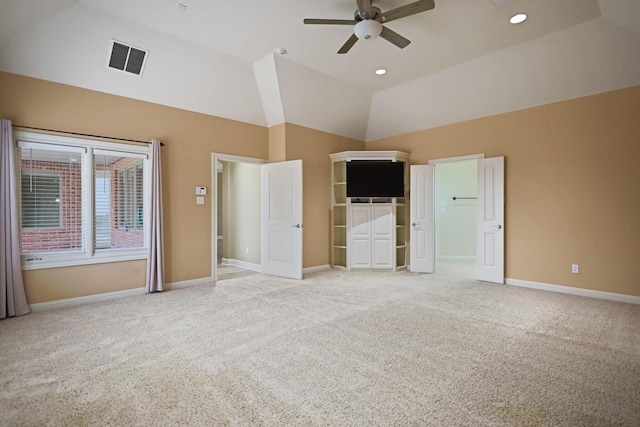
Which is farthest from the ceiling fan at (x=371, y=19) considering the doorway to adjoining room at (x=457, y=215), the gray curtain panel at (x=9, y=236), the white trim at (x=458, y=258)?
the white trim at (x=458, y=258)

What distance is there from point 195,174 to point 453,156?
4515 millimetres

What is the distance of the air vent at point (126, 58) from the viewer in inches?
150

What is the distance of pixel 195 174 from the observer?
4973mm

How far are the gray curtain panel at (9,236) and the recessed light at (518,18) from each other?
5759 mm

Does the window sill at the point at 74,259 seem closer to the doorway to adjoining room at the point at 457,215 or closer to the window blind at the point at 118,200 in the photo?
the window blind at the point at 118,200

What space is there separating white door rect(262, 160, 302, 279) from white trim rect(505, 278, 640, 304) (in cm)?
356

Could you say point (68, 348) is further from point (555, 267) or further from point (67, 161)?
point (555, 267)

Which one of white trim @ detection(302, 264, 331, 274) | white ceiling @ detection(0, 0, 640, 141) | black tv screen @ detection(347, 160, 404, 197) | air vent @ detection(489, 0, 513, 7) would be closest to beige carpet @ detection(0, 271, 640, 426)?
white trim @ detection(302, 264, 331, 274)

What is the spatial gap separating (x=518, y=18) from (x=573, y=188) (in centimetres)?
251

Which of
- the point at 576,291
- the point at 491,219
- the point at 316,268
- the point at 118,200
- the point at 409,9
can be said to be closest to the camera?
the point at 409,9

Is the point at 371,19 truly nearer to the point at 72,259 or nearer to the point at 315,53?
the point at 315,53

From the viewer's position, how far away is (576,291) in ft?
14.6

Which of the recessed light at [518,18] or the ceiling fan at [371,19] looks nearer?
the ceiling fan at [371,19]

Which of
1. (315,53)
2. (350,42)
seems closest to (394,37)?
(350,42)
